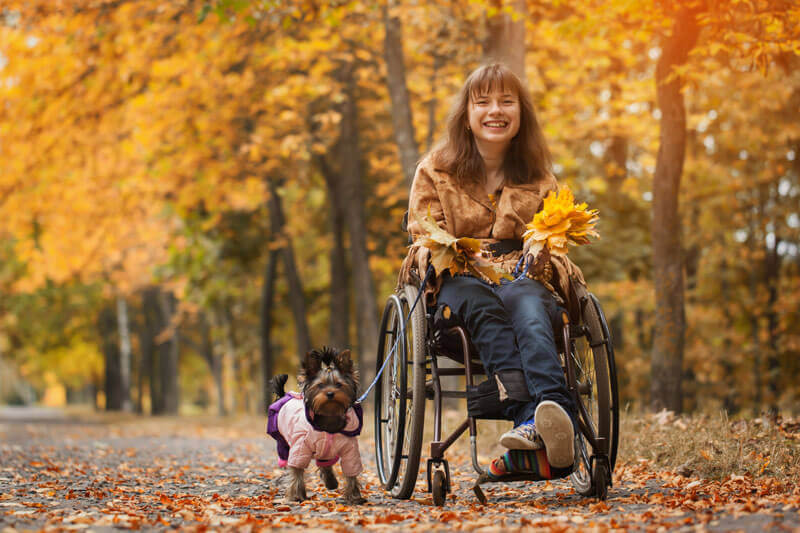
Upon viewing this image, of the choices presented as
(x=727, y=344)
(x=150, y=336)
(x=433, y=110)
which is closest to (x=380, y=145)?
(x=433, y=110)

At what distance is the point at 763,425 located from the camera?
17.9 feet

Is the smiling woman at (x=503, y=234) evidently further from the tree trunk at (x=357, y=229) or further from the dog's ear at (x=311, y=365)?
the tree trunk at (x=357, y=229)

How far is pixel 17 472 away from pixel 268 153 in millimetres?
8096

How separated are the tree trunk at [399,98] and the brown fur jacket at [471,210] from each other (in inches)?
217

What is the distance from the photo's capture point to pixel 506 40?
8.45 meters

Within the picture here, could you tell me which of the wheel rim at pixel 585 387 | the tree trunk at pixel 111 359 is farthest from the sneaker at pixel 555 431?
the tree trunk at pixel 111 359

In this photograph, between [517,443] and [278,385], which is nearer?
[517,443]

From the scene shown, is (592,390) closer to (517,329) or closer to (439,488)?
(517,329)

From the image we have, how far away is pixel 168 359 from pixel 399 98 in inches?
702

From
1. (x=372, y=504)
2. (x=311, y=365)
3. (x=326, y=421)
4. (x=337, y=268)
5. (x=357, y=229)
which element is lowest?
(x=372, y=504)

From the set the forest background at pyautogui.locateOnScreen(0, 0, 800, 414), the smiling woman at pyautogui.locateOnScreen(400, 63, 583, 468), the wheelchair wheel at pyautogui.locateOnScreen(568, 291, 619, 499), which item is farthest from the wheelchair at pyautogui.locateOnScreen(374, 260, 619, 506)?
the forest background at pyautogui.locateOnScreen(0, 0, 800, 414)

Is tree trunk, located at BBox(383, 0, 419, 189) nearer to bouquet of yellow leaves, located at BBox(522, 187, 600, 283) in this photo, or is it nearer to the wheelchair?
the wheelchair

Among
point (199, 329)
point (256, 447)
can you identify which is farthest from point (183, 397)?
point (256, 447)

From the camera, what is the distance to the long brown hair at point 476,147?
15.0 feet
